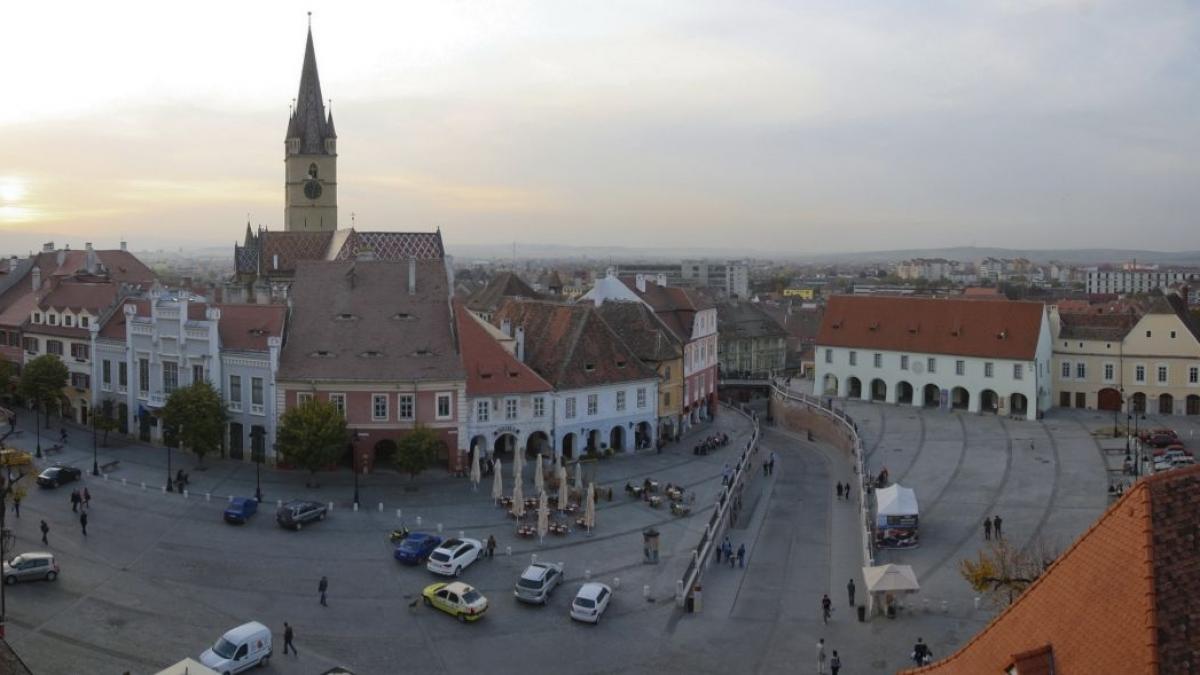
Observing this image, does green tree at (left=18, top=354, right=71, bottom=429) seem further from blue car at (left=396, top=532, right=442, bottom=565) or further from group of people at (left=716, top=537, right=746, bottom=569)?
group of people at (left=716, top=537, right=746, bottom=569)

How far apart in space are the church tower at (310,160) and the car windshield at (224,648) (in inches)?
3162

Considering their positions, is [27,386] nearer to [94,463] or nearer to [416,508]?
[94,463]

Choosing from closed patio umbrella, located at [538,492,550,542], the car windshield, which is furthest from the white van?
closed patio umbrella, located at [538,492,550,542]

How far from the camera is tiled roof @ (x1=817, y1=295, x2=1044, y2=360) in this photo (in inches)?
2773

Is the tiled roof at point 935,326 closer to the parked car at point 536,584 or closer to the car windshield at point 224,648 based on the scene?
the parked car at point 536,584

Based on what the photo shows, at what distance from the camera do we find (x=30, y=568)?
111 feet

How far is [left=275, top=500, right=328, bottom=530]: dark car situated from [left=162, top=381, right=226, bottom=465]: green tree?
417 inches

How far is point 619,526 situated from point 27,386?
40662 mm

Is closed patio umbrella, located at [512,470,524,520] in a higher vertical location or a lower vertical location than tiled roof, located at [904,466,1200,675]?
lower

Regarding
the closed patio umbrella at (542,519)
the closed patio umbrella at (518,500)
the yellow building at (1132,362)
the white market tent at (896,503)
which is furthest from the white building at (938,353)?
the closed patio umbrella at (542,519)

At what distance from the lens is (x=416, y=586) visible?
117 ft

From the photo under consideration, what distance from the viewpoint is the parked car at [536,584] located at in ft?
112


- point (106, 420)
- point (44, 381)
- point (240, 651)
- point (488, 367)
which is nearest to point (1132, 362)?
point (488, 367)

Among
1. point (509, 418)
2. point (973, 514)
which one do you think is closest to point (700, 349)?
point (509, 418)
